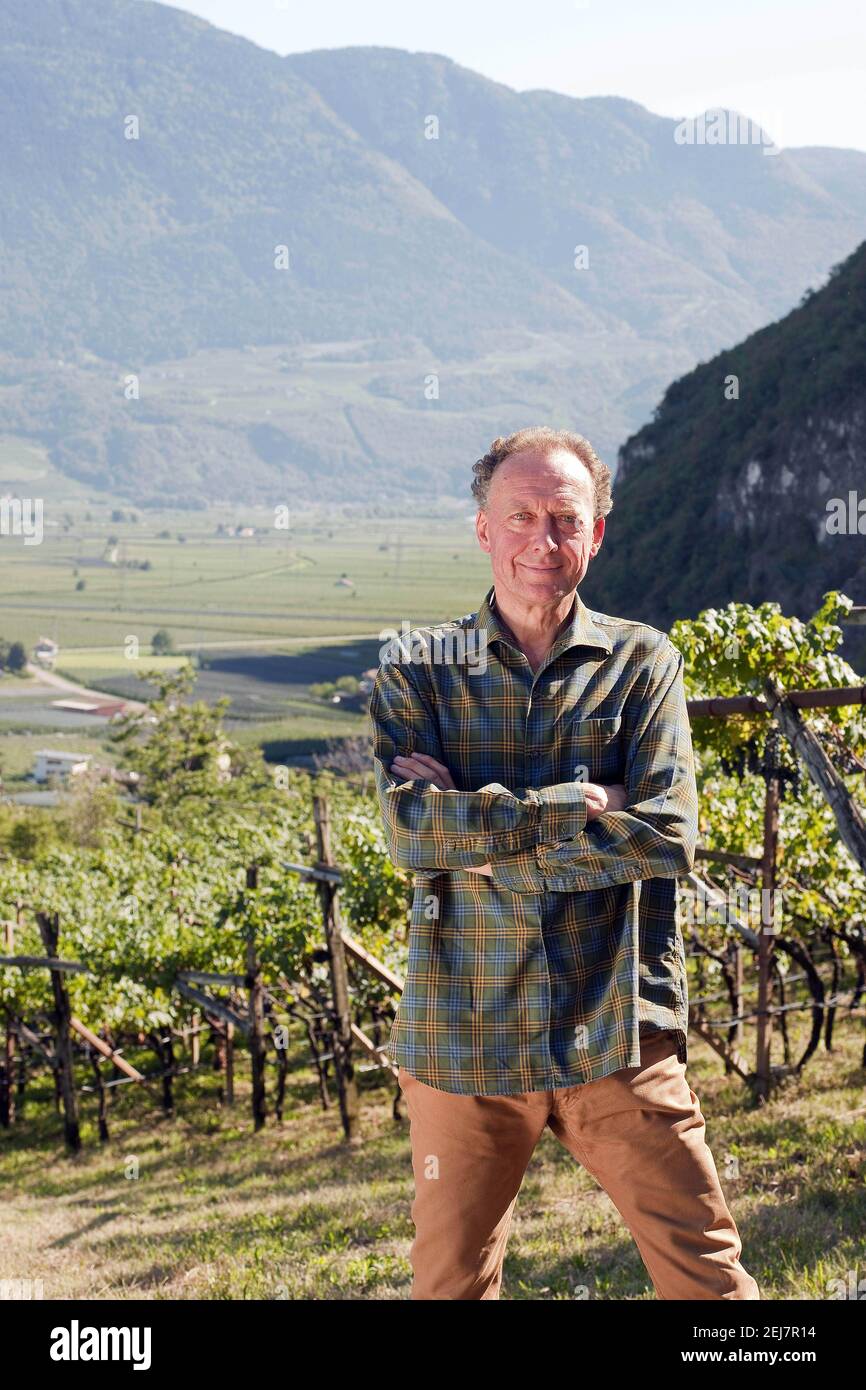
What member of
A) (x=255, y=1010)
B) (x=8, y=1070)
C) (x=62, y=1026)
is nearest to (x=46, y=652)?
(x=8, y=1070)

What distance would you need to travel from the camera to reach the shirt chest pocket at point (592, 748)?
9.56 ft

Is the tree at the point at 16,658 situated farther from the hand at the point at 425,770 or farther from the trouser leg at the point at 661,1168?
the trouser leg at the point at 661,1168

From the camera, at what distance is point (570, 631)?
295 centimetres

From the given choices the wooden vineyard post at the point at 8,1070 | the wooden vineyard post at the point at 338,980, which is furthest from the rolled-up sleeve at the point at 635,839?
the wooden vineyard post at the point at 8,1070

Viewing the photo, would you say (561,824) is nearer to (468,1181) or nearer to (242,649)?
(468,1181)

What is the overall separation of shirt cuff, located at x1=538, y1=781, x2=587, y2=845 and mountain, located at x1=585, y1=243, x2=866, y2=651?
155ft

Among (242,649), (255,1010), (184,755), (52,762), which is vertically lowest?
(52,762)

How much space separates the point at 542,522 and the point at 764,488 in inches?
2197

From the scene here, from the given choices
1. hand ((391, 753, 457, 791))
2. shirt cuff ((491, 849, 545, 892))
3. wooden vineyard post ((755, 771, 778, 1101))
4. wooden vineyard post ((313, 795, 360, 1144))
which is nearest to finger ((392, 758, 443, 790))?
hand ((391, 753, 457, 791))

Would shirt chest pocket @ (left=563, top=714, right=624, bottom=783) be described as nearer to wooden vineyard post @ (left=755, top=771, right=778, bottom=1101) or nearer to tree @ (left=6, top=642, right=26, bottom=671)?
wooden vineyard post @ (left=755, top=771, right=778, bottom=1101)

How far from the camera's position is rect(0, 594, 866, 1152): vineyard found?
6199mm
